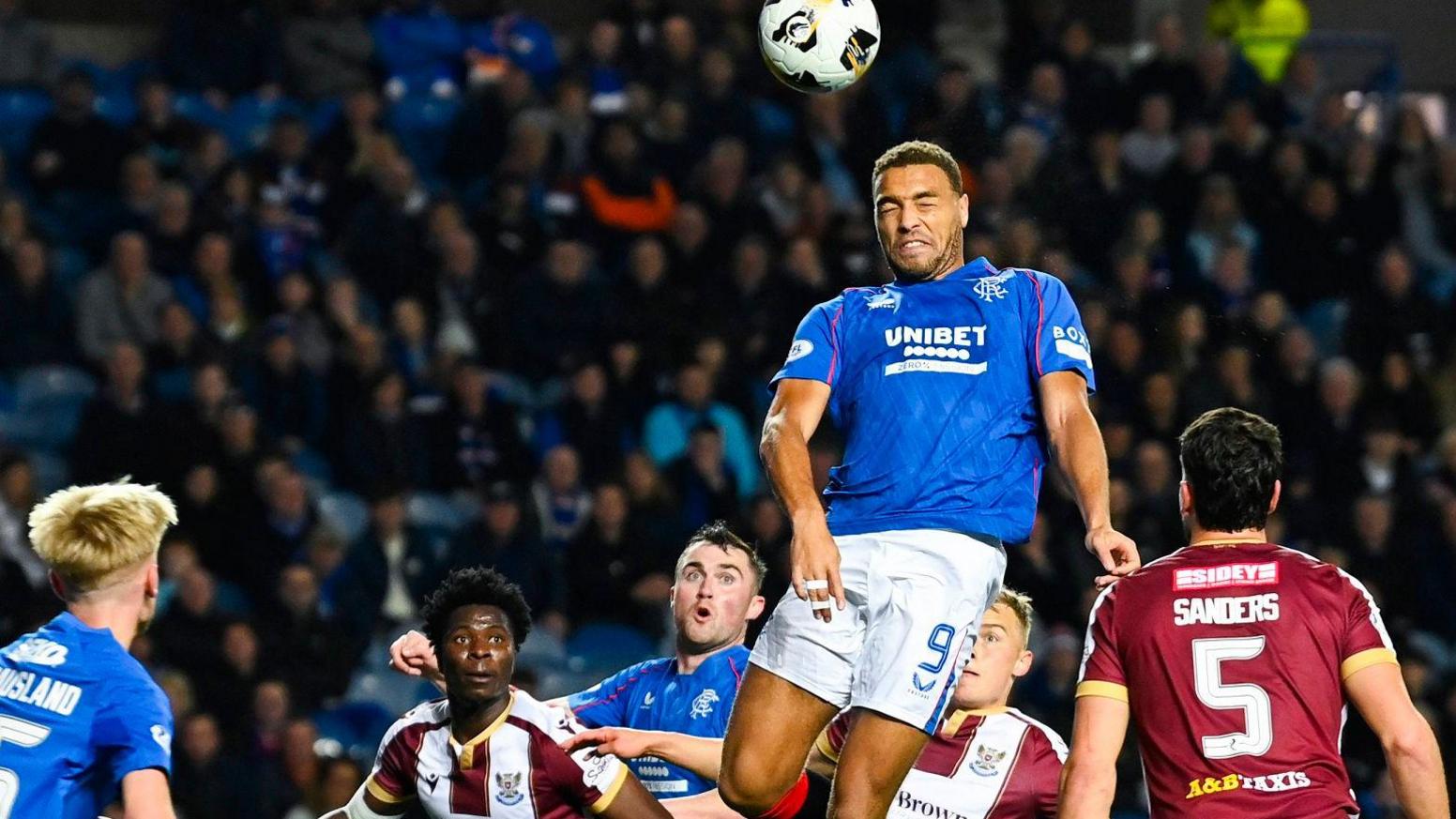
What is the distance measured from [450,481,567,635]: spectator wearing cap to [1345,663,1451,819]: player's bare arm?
6.48 metres

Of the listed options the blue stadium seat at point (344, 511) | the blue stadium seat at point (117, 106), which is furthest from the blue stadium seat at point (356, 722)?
the blue stadium seat at point (117, 106)

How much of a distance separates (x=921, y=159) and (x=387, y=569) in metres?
6.09

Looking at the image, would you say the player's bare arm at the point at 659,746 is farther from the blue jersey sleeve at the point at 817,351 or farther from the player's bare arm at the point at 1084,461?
the player's bare arm at the point at 1084,461

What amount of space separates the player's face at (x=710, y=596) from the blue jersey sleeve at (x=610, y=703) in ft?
0.81

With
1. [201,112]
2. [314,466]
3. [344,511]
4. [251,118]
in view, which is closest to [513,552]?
[344,511]

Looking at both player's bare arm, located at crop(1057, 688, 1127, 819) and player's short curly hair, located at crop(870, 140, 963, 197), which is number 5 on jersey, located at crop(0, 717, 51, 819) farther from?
player's short curly hair, located at crop(870, 140, 963, 197)

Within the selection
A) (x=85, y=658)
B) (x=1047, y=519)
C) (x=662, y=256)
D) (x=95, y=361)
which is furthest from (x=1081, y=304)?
(x=85, y=658)

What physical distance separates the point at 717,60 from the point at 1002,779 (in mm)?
7899

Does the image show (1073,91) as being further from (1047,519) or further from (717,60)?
(1047,519)

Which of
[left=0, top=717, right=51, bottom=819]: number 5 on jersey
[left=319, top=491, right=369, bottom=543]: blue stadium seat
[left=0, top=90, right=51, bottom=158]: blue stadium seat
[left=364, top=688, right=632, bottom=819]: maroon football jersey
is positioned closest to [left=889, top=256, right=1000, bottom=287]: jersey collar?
[left=364, top=688, right=632, bottom=819]: maroon football jersey

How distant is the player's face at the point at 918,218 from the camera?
236 inches

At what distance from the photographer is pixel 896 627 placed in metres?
5.77

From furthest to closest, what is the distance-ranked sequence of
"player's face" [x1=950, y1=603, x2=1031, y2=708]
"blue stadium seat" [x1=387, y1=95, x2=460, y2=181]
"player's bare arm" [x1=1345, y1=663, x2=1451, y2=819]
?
1. "blue stadium seat" [x1=387, y1=95, x2=460, y2=181]
2. "player's face" [x1=950, y1=603, x2=1031, y2=708]
3. "player's bare arm" [x1=1345, y1=663, x2=1451, y2=819]

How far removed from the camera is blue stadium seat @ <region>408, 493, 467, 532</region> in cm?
1181
